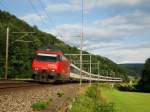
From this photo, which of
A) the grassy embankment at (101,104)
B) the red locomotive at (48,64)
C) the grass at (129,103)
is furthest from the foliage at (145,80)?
the grassy embankment at (101,104)

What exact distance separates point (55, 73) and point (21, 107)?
105ft

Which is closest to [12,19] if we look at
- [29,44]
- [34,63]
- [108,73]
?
[29,44]

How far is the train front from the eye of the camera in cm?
4731

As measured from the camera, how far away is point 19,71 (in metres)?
74.6

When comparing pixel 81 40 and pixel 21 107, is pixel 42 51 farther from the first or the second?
pixel 21 107

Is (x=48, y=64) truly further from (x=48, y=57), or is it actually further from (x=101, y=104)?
(x=101, y=104)

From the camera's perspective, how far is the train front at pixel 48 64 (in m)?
47.3

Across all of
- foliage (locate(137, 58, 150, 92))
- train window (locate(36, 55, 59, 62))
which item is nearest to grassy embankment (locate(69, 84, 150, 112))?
train window (locate(36, 55, 59, 62))

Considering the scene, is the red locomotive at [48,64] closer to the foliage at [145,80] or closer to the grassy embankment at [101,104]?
the grassy embankment at [101,104]

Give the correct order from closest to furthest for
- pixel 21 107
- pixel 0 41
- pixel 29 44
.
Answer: pixel 21 107 → pixel 0 41 → pixel 29 44

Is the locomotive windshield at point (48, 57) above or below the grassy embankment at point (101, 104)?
above

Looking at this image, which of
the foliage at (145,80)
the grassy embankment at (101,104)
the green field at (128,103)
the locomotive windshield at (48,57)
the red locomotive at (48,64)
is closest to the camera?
the grassy embankment at (101,104)

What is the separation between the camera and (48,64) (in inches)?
1880

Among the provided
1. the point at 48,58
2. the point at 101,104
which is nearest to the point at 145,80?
the point at 48,58
